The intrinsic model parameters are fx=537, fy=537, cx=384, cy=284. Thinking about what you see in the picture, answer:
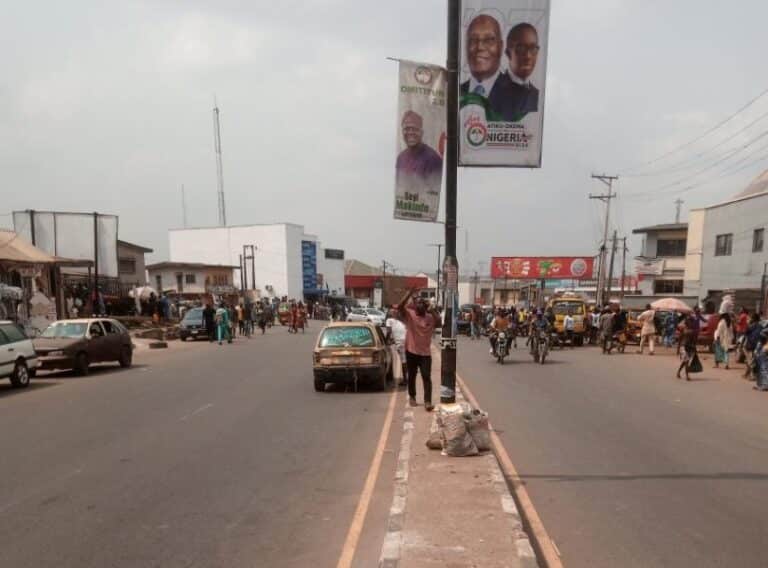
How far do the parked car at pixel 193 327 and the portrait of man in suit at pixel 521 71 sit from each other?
80.4 ft

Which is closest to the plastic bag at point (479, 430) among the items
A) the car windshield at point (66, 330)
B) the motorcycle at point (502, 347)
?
the motorcycle at point (502, 347)

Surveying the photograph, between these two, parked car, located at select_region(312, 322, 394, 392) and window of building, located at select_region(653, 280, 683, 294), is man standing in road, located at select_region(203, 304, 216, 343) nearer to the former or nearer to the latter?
parked car, located at select_region(312, 322, 394, 392)

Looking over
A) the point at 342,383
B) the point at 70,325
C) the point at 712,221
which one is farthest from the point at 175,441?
the point at 712,221

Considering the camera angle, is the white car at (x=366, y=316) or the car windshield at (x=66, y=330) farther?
the white car at (x=366, y=316)

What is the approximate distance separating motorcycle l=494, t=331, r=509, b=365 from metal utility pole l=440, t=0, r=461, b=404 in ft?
36.4

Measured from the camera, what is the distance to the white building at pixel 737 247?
89.5 feet

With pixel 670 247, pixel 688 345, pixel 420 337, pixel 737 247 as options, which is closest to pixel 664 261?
pixel 670 247

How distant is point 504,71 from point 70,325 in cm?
1442

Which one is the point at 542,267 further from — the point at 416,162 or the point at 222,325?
the point at 416,162

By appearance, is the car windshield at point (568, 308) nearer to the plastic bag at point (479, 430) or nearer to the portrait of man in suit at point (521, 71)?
the plastic bag at point (479, 430)

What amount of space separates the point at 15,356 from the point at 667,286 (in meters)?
52.3

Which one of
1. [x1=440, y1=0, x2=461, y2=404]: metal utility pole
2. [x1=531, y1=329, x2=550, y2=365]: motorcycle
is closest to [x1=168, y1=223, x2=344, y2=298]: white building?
[x1=531, y1=329, x2=550, y2=365]: motorcycle

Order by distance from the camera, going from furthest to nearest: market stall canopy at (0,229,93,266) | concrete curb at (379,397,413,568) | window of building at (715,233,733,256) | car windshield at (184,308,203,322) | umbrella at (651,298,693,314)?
1. window of building at (715,233,733,256)
2. car windshield at (184,308,203,322)
3. umbrella at (651,298,693,314)
4. market stall canopy at (0,229,93,266)
5. concrete curb at (379,397,413,568)

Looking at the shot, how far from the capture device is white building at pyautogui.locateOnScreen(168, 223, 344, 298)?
77.7 meters
